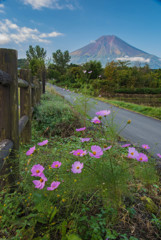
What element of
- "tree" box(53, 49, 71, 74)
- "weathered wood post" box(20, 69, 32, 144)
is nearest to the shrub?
"weathered wood post" box(20, 69, 32, 144)

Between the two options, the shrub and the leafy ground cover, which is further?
the shrub

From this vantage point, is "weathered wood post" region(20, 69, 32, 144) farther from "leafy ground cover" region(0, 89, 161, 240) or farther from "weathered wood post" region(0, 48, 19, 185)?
"leafy ground cover" region(0, 89, 161, 240)

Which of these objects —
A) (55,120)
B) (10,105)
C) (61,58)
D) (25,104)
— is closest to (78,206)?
(10,105)

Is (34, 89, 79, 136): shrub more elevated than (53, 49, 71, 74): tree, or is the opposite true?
(53, 49, 71, 74): tree

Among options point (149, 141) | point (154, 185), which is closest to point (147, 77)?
point (149, 141)

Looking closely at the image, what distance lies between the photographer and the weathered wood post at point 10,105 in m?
1.57

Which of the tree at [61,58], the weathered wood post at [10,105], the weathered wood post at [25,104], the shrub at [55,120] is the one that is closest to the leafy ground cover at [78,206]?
the weathered wood post at [10,105]

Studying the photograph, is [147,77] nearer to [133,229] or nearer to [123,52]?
[133,229]

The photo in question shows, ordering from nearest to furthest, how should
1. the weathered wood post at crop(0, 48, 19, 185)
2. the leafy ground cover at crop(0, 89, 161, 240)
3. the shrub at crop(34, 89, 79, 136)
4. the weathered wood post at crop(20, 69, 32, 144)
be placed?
the leafy ground cover at crop(0, 89, 161, 240), the weathered wood post at crop(0, 48, 19, 185), the weathered wood post at crop(20, 69, 32, 144), the shrub at crop(34, 89, 79, 136)

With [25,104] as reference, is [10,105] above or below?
above

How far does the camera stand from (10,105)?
1638 mm

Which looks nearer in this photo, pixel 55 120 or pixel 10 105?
pixel 10 105

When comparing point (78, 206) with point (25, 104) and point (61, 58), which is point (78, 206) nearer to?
point (25, 104)

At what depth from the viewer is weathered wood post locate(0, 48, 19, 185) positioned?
61.9 inches
